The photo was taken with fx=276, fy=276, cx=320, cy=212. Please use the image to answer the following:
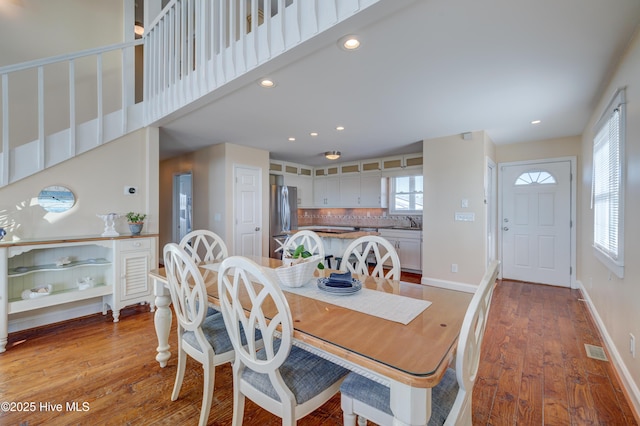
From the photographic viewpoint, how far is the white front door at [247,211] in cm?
482

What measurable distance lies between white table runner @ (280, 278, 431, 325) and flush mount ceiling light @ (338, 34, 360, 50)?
1643mm

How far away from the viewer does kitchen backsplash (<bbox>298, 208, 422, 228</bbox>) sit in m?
6.12

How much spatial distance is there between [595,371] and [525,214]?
2.98 meters

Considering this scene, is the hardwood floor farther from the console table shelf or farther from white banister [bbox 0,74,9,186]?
white banister [bbox 0,74,9,186]

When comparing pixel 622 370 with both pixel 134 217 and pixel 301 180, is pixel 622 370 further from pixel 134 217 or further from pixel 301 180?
pixel 301 180

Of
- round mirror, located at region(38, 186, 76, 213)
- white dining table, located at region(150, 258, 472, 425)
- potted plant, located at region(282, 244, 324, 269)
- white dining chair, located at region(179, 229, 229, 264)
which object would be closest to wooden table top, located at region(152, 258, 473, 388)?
white dining table, located at region(150, 258, 472, 425)

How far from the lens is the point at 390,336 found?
109 cm

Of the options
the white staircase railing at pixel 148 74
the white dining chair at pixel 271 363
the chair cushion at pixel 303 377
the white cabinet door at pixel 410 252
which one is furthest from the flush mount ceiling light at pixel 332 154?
the chair cushion at pixel 303 377

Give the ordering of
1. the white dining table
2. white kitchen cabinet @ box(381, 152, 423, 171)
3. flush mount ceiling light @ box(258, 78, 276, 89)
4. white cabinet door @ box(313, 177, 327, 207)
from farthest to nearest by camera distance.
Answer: white cabinet door @ box(313, 177, 327, 207) → white kitchen cabinet @ box(381, 152, 423, 171) → flush mount ceiling light @ box(258, 78, 276, 89) → the white dining table

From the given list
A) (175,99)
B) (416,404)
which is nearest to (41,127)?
(175,99)

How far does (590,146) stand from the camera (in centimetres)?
339

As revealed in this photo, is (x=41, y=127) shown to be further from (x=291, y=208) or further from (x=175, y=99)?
(x=291, y=208)

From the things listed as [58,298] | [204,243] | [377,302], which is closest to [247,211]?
[204,243]

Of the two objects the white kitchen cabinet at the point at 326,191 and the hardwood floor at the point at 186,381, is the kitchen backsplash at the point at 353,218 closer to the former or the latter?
the white kitchen cabinet at the point at 326,191
